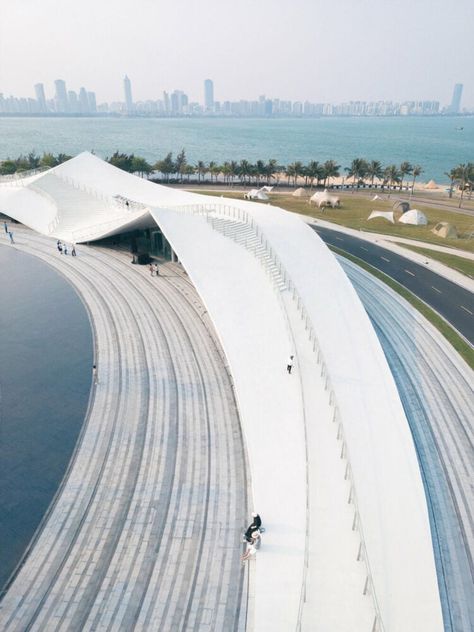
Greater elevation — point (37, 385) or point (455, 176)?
point (455, 176)

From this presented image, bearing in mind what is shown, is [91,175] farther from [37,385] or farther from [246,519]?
[246,519]

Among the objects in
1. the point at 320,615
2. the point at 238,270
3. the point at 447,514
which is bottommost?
the point at 447,514

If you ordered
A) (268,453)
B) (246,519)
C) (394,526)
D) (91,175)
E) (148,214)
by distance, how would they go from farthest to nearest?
(91,175) → (148,214) → (268,453) → (246,519) → (394,526)

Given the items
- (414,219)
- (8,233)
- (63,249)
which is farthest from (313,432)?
(414,219)

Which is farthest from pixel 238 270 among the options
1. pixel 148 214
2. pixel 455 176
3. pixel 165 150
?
pixel 165 150

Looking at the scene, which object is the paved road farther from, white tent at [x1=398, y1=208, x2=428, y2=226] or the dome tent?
white tent at [x1=398, y1=208, x2=428, y2=226]

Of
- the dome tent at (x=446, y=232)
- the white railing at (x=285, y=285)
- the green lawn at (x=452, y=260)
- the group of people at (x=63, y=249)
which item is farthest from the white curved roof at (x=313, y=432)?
the dome tent at (x=446, y=232)

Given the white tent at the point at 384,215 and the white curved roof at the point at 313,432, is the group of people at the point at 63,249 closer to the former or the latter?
the white curved roof at the point at 313,432
